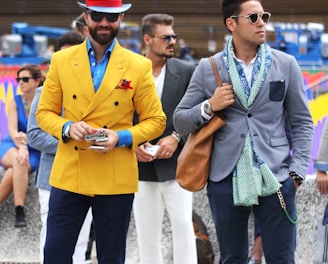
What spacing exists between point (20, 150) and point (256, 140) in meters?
2.92

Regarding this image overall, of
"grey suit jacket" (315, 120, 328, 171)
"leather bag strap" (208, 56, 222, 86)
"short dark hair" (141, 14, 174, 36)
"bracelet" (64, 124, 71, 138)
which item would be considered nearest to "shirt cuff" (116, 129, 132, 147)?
"bracelet" (64, 124, 71, 138)

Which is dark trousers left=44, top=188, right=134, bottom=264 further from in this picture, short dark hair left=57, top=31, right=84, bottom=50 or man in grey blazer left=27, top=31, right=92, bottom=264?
short dark hair left=57, top=31, right=84, bottom=50

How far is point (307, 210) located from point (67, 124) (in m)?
2.61

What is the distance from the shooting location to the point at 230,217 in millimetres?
4242

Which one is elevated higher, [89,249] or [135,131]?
[135,131]

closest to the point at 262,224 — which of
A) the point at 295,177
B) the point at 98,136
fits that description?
the point at 295,177

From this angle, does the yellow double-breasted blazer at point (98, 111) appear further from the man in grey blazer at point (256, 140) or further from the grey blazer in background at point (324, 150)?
the grey blazer in background at point (324, 150)

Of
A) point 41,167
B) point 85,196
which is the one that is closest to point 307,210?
point 41,167

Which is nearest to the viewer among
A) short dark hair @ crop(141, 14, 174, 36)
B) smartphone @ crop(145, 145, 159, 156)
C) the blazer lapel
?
the blazer lapel

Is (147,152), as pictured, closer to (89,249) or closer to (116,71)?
(116,71)

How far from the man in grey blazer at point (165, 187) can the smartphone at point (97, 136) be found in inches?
51.3

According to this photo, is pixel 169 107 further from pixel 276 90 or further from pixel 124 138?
pixel 276 90

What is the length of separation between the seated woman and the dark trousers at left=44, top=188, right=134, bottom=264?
2.16 meters

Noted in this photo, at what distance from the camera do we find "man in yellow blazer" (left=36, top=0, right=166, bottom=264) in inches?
173
